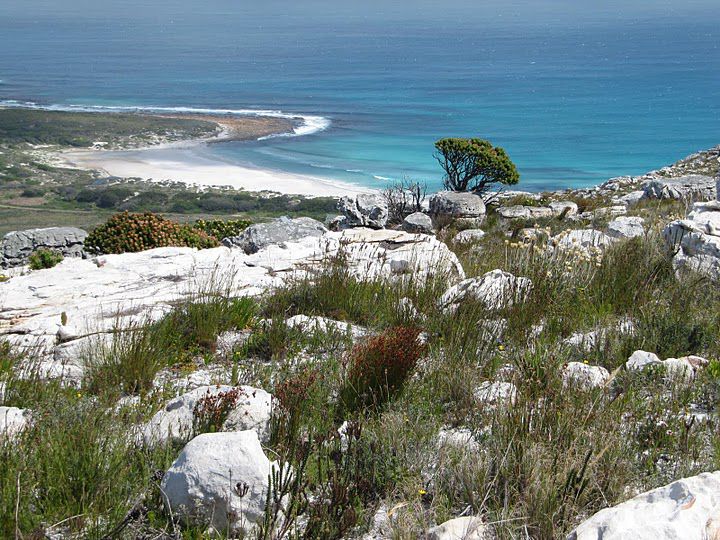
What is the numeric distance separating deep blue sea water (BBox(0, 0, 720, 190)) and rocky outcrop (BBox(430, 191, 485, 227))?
98.6 ft

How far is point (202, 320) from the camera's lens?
661 centimetres

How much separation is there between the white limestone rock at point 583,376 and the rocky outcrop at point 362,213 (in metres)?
12.7

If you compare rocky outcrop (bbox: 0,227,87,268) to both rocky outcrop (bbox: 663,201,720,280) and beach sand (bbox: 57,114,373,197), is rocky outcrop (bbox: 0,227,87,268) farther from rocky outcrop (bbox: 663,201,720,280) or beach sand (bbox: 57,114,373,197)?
beach sand (bbox: 57,114,373,197)

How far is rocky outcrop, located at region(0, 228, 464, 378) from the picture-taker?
283 inches

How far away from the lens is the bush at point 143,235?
1381 cm

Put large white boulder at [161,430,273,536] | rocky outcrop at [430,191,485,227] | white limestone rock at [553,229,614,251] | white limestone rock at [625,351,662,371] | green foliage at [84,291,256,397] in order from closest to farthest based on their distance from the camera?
large white boulder at [161,430,273,536], white limestone rock at [625,351,662,371], green foliage at [84,291,256,397], white limestone rock at [553,229,614,251], rocky outcrop at [430,191,485,227]

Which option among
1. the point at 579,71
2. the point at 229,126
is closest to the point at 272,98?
the point at 229,126

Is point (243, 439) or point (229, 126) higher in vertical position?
point (243, 439)

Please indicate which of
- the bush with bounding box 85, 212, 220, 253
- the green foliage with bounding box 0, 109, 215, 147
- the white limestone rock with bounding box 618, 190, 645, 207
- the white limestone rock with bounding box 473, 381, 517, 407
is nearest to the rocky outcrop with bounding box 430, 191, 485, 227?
the white limestone rock with bounding box 618, 190, 645, 207

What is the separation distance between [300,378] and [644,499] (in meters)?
2.30

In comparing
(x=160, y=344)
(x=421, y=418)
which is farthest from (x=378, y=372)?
(x=160, y=344)

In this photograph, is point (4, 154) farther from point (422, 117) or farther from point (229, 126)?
point (422, 117)

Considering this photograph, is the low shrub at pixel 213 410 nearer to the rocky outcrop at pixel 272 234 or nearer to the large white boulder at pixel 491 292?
the large white boulder at pixel 491 292

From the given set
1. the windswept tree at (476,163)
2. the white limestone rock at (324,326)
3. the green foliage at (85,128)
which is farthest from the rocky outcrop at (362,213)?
the green foliage at (85,128)
